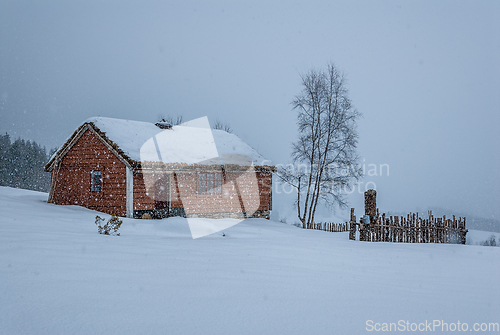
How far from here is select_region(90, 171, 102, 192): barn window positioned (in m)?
16.4

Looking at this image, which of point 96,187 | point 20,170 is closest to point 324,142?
point 96,187

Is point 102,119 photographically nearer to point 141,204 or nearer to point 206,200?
point 141,204

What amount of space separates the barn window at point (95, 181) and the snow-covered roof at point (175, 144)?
2153 millimetres

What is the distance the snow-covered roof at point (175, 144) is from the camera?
16156mm

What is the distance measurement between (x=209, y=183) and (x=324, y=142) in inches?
284

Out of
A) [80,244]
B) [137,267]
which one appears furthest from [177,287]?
[80,244]

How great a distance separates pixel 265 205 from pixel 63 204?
1142 cm

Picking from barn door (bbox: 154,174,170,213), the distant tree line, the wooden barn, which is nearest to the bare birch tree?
the wooden barn

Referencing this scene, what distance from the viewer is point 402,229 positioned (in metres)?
12.8

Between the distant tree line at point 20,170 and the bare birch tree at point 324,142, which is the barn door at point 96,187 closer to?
the bare birch tree at point 324,142

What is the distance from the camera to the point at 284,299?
427cm

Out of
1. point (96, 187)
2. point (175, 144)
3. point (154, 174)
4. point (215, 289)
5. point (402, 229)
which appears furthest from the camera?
point (175, 144)

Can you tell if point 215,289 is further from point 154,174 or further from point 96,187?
point 96,187

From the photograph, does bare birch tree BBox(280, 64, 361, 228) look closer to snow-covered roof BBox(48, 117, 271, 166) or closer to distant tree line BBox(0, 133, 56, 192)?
snow-covered roof BBox(48, 117, 271, 166)
